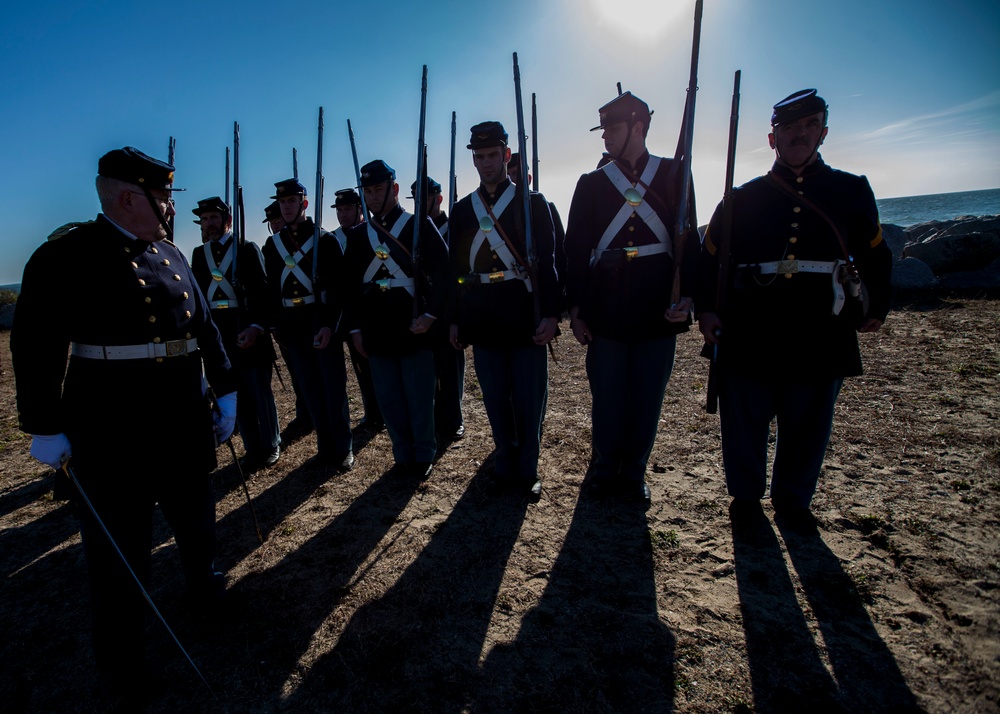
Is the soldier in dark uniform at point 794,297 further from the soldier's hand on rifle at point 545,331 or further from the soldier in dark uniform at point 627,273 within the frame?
the soldier's hand on rifle at point 545,331

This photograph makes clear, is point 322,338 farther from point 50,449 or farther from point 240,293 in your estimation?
point 50,449

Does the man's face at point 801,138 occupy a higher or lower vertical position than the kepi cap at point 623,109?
lower

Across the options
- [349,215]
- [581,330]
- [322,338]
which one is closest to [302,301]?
[322,338]

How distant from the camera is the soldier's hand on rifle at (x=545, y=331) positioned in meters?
3.71

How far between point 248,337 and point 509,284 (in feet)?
7.90

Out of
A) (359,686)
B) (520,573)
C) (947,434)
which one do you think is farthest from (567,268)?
(947,434)

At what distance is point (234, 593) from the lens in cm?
301

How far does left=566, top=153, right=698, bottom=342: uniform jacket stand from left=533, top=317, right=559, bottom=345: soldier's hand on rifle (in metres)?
0.32

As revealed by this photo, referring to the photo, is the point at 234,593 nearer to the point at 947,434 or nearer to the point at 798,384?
the point at 798,384

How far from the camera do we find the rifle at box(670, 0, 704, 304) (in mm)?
3404

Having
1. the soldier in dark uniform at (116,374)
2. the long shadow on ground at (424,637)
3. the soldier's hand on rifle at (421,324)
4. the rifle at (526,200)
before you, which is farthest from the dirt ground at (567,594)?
the rifle at (526,200)

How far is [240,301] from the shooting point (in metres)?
4.83

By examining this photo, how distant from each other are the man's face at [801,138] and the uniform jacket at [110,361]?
3.37 metres

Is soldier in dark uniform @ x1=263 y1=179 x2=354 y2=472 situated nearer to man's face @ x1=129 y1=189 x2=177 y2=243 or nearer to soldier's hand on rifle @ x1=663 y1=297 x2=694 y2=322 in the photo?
man's face @ x1=129 y1=189 x2=177 y2=243
